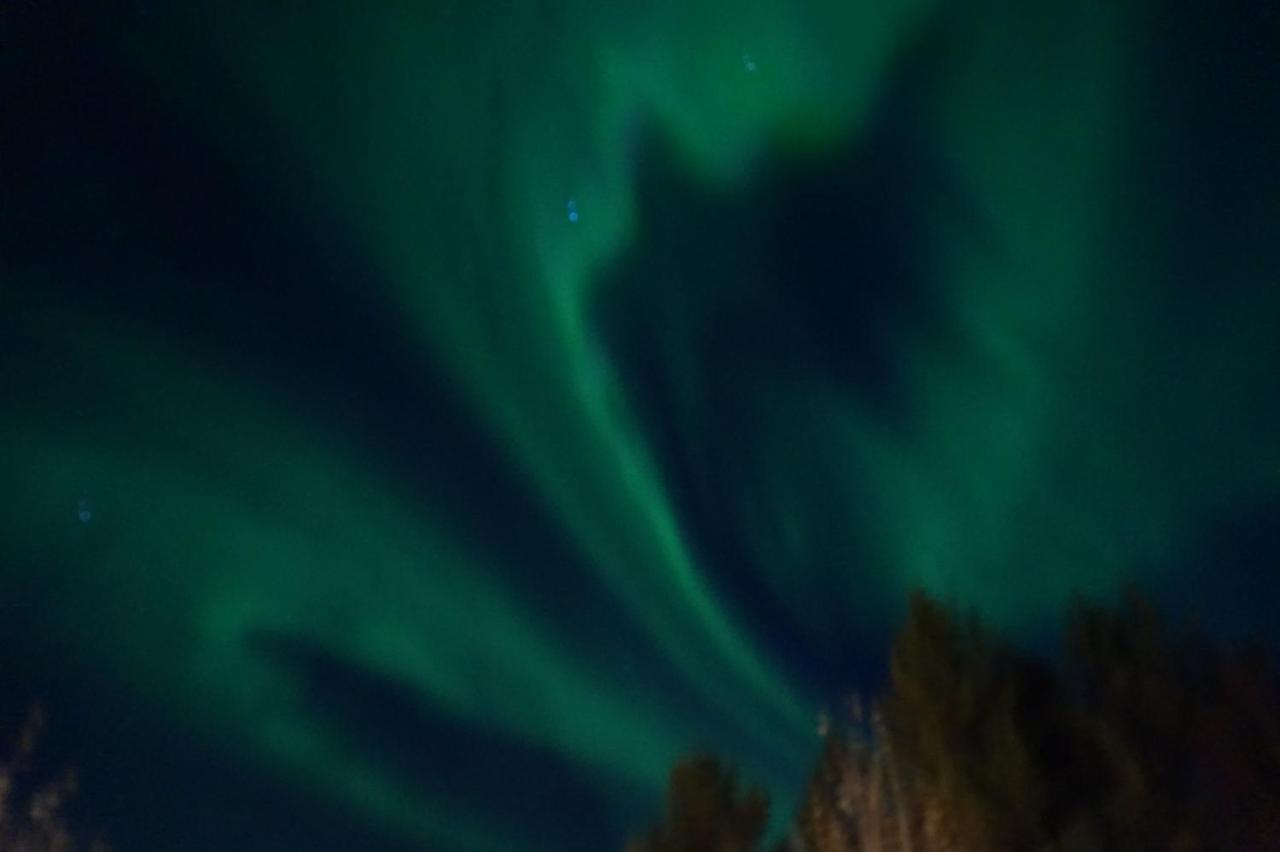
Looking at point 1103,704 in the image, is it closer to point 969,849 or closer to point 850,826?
point 969,849

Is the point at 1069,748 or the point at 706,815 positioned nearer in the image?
the point at 1069,748

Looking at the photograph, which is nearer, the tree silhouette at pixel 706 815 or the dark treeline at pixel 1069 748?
the dark treeline at pixel 1069 748

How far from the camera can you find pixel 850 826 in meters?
16.2

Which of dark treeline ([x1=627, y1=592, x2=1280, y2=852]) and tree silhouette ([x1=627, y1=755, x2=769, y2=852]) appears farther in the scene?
tree silhouette ([x1=627, y1=755, x2=769, y2=852])

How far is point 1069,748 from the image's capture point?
1880 centimetres

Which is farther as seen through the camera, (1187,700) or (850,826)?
(1187,700)

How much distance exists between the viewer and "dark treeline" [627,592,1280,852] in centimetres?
1705

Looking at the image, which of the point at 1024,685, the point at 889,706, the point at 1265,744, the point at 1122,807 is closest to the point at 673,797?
the point at 889,706

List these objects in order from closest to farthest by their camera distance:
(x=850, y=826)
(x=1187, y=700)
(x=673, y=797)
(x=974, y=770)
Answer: (x=850, y=826) < (x=974, y=770) < (x=1187, y=700) < (x=673, y=797)

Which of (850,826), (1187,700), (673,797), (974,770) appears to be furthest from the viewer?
(673,797)

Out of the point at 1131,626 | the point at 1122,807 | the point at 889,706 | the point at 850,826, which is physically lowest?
the point at 850,826

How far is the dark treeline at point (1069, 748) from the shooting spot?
55.9ft

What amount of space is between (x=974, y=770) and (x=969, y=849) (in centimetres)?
121

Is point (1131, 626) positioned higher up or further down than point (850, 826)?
higher up
